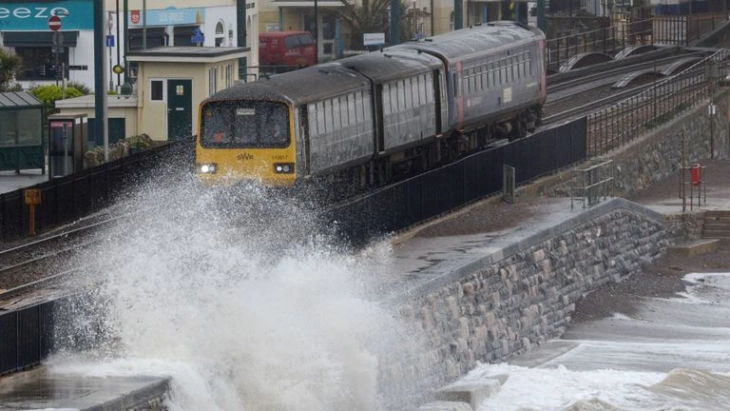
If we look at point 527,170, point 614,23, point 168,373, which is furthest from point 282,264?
point 614,23

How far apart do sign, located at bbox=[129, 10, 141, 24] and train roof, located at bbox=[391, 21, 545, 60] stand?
34.5m

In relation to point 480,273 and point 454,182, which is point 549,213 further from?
point 480,273

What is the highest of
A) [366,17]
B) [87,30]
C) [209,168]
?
[366,17]

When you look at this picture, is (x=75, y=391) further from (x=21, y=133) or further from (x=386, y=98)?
(x=21, y=133)

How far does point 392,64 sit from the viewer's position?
35375 millimetres

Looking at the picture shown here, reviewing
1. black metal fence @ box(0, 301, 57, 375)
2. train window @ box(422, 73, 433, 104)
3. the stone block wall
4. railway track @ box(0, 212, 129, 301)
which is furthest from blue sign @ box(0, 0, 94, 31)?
black metal fence @ box(0, 301, 57, 375)

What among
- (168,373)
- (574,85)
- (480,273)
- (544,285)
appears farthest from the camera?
(574,85)

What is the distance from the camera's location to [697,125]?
51250 mm

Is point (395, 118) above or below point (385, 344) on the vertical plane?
above

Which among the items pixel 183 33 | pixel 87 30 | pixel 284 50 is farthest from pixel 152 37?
pixel 284 50

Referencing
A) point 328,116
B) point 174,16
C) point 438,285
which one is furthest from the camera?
point 174,16

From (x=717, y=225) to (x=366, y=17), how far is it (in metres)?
46.5

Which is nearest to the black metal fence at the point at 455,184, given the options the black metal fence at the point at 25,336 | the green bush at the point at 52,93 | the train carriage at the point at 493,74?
the train carriage at the point at 493,74

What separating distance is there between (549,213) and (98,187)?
8.35 m
